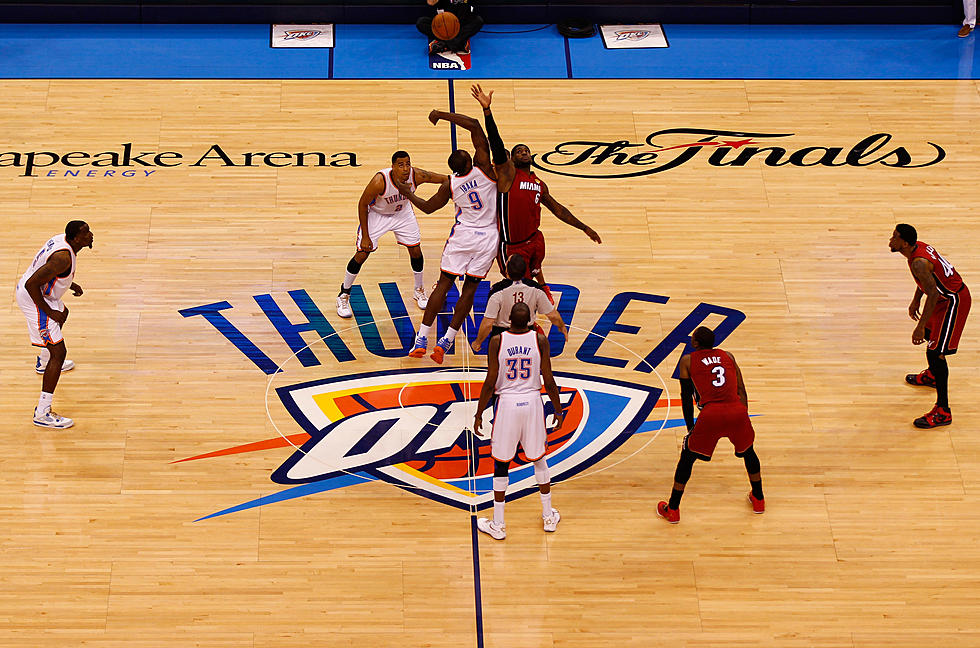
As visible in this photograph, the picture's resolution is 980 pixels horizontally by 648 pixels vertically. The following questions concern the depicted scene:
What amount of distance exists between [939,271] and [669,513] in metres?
2.91

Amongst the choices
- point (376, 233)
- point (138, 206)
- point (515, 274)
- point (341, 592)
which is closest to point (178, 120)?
point (138, 206)

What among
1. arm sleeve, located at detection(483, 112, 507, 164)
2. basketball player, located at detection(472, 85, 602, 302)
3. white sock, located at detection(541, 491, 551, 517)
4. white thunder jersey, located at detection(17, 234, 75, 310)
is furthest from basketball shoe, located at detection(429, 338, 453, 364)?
white thunder jersey, located at detection(17, 234, 75, 310)

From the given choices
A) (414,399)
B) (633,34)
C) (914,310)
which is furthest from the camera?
(633,34)

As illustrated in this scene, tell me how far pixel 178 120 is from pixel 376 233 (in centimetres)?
374

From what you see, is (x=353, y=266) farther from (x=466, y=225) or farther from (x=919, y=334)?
(x=919, y=334)

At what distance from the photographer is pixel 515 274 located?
29.9ft

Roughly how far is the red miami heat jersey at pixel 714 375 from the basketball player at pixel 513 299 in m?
1.30

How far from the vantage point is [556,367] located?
34.3 feet

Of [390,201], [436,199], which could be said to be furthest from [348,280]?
[436,199]

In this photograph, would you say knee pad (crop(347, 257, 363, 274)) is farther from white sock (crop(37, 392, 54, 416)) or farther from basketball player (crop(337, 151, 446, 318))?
white sock (crop(37, 392, 54, 416))

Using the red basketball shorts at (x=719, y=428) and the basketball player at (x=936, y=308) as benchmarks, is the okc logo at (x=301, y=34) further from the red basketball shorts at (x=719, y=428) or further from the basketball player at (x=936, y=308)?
the red basketball shorts at (x=719, y=428)

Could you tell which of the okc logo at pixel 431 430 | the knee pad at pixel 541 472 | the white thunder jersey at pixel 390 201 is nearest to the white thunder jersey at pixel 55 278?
the okc logo at pixel 431 430

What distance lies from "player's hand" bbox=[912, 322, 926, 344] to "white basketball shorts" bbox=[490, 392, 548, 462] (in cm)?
325

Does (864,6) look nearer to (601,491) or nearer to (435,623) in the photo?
(601,491)
